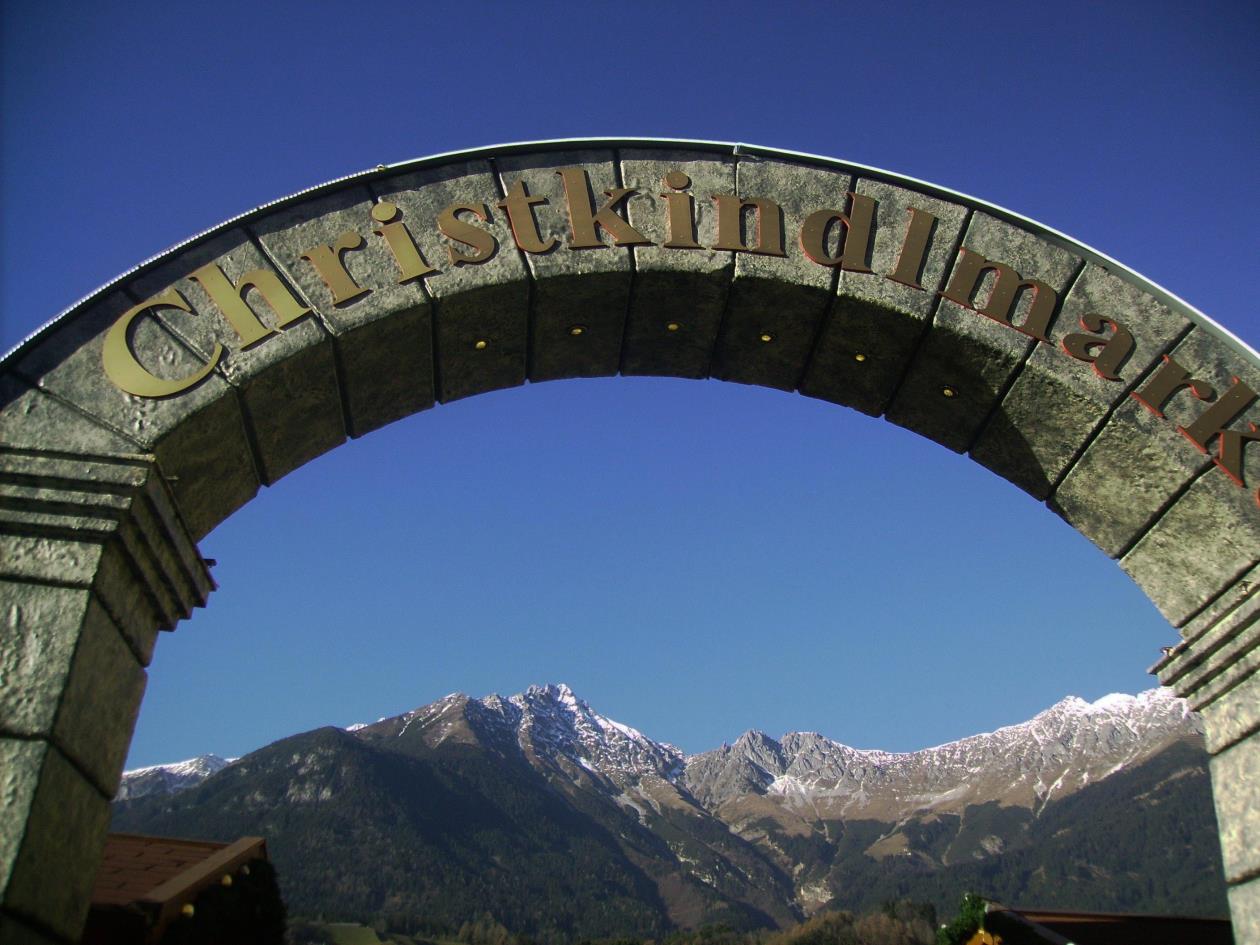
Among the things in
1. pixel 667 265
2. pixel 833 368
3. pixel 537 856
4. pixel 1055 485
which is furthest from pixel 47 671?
pixel 537 856

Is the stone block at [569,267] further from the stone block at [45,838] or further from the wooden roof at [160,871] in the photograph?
the wooden roof at [160,871]

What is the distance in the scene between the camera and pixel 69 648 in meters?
4.20

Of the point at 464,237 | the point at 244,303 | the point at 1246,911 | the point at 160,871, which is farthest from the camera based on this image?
the point at 160,871

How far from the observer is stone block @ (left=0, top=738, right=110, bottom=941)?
3.80 meters

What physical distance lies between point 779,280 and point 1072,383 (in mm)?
1543

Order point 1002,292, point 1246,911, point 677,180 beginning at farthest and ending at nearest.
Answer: point 677,180
point 1002,292
point 1246,911

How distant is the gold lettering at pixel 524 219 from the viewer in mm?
5742

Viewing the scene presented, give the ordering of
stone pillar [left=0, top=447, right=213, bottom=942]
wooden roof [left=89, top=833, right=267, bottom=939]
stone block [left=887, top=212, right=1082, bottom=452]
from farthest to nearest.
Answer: wooden roof [left=89, top=833, right=267, bottom=939], stone block [left=887, top=212, right=1082, bottom=452], stone pillar [left=0, top=447, right=213, bottom=942]

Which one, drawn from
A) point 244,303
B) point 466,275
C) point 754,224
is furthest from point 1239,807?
point 244,303

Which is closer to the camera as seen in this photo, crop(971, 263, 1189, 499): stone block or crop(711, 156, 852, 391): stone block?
crop(971, 263, 1189, 499): stone block

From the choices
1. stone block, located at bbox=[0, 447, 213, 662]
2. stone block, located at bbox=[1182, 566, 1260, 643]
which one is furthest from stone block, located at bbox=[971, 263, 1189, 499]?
stone block, located at bbox=[0, 447, 213, 662]

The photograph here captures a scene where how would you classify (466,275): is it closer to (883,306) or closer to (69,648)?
(883,306)

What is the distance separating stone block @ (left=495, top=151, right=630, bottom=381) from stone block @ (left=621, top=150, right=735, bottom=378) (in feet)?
0.24

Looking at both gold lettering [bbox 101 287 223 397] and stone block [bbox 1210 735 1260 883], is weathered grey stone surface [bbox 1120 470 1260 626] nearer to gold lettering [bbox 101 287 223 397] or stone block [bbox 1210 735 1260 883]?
stone block [bbox 1210 735 1260 883]
